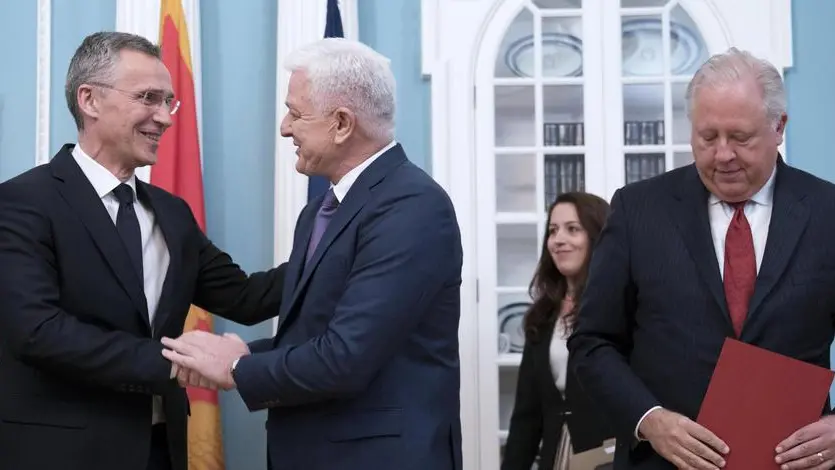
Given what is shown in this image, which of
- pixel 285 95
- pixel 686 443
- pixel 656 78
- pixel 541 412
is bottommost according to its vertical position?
pixel 541 412

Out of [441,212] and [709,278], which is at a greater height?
[441,212]

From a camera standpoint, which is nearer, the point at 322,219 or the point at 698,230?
the point at 698,230

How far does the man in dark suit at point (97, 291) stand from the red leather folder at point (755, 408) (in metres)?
1.15

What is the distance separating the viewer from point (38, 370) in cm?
226

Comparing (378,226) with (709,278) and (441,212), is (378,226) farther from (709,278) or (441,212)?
(709,278)

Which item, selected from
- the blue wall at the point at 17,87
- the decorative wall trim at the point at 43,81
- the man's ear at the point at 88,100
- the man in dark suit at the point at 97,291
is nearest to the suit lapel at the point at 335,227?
the man in dark suit at the point at 97,291

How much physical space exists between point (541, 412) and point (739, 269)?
160 centimetres

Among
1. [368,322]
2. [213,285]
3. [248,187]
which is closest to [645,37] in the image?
[248,187]

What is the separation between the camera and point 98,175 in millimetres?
2445

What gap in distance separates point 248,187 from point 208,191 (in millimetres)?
171

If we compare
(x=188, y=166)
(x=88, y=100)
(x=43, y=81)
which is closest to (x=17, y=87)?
(x=43, y=81)

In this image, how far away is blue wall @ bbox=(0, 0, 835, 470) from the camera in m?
4.26

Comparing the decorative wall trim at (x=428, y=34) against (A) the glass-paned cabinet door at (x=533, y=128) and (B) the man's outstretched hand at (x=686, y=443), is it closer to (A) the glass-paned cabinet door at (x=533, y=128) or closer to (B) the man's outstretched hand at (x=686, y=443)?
(A) the glass-paned cabinet door at (x=533, y=128)

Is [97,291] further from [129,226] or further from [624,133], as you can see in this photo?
[624,133]
